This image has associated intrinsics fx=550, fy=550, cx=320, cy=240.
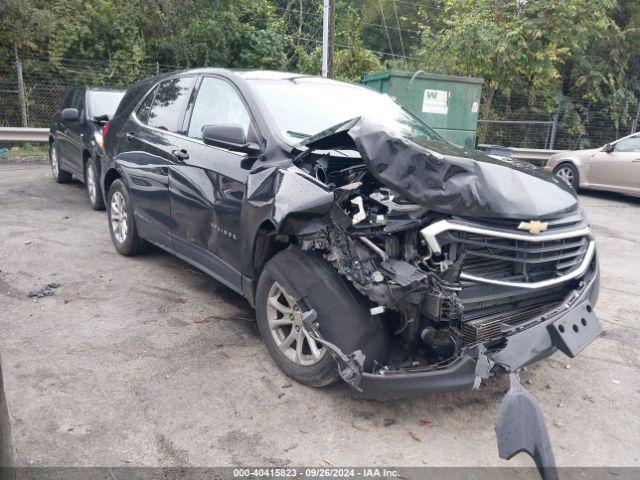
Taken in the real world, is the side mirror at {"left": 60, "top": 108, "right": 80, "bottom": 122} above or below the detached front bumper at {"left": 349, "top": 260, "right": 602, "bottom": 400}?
above

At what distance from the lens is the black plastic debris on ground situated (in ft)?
15.1

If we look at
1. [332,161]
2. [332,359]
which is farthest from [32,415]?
[332,161]

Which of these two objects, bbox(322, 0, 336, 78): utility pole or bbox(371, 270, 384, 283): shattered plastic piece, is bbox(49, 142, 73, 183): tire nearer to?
bbox(322, 0, 336, 78): utility pole

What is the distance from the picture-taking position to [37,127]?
13.9m

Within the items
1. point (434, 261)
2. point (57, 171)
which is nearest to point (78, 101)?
point (57, 171)

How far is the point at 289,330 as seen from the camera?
3.50 metres

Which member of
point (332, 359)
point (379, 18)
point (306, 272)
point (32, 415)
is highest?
point (379, 18)

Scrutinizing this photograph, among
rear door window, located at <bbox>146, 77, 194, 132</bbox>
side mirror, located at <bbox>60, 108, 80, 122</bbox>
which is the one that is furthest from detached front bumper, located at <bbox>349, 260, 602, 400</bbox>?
side mirror, located at <bbox>60, 108, 80, 122</bbox>

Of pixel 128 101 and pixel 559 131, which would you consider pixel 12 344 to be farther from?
pixel 559 131

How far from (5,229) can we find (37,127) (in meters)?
8.56

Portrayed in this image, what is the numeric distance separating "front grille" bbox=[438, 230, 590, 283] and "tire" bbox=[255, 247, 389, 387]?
57 cm

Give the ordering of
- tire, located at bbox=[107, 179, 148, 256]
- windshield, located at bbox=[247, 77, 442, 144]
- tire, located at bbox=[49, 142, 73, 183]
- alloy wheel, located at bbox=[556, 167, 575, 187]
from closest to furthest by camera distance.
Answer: windshield, located at bbox=[247, 77, 442, 144], tire, located at bbox=[107, 179, 148, 256], tire, located at bbox=[49, 142, 73, 183], alloy wheel, located at bbox=[556, 167, 575, 187]

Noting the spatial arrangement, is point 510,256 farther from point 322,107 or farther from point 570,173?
point 570,173

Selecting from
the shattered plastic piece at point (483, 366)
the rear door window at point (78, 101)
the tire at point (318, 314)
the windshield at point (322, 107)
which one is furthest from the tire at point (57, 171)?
the shattered plastic piece at point (483, 366)
